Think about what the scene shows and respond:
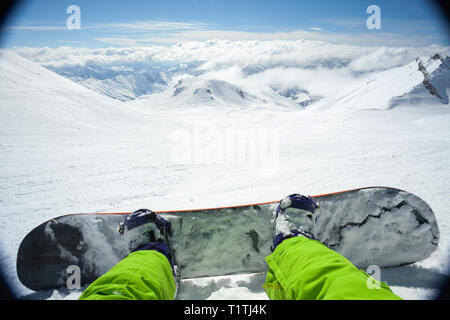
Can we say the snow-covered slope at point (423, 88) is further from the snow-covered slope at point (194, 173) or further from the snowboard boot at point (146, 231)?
the snowboard boot at point (146, 231)

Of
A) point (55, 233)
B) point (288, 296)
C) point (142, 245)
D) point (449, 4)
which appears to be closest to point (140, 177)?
point (55, 233)

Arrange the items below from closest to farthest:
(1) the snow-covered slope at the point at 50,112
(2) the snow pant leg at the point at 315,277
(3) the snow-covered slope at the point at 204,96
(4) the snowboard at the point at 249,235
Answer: (2) the snow pant leg at the point at 315,277, (4) the snowboard at the point at 249,235, (1) the snow-covered slope at the point at 50,112, (3) the snow-covered slope at the point at 204,96

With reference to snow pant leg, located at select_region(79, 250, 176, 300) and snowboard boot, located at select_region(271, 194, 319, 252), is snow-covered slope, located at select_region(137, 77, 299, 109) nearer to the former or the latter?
snowboard boot, located at select_region(271, 194, 319, 252)

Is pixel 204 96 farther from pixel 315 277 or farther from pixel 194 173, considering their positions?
pixel 315 277

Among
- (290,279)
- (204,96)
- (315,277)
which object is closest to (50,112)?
(290,279)

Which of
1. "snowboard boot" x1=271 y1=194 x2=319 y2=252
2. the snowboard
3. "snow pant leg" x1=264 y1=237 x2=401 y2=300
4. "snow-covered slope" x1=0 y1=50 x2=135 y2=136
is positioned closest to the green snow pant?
"snow pant leg" x1=264 y1=237 x2=401 y2=300

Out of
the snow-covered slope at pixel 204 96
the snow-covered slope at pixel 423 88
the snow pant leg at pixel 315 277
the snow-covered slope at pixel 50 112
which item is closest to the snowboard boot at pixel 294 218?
the snow pant leg at pixel 315 277

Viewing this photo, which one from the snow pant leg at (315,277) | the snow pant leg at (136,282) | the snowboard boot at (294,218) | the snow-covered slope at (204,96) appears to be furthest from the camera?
the snow-covered slope at (204,96)
